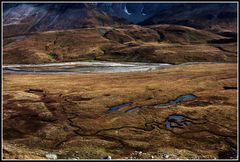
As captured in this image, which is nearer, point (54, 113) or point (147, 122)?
point (147, 122)

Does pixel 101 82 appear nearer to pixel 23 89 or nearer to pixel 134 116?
pixel 23 89

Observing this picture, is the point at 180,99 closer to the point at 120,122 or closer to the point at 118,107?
the point at 118,107

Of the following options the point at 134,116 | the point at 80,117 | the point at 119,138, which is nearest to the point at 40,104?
the point at 80,117

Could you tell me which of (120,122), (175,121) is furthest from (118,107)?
(175,121)

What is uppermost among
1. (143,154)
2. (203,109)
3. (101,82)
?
(143,154)

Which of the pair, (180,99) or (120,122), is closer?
(120,122)

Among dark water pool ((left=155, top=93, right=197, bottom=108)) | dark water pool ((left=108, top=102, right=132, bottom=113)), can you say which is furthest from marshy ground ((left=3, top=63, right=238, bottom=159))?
dark water pool ((left=155, top=93, right=197, bottom=108))

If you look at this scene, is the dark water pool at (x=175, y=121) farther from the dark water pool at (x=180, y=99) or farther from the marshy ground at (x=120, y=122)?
the dark water pool at (x=180, y=99)

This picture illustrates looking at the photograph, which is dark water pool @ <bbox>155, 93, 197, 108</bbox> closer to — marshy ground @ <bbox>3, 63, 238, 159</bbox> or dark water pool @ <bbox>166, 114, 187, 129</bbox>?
marshy ground @ <bbox>3, 63, 238, 159</bbox>
